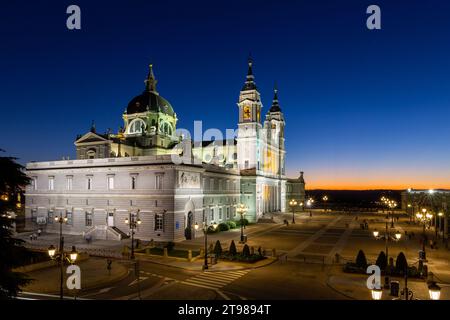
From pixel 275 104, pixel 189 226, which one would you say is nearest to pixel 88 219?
pixel 189 226

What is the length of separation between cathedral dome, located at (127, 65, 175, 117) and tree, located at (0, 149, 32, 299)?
226 feet

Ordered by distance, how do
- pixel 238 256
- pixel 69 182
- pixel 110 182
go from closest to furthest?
pixel 238 256 → pixel 110 182 → pixel 69 182

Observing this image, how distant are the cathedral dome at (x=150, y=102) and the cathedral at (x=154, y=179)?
23 centimetres

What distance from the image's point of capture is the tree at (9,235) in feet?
37.9

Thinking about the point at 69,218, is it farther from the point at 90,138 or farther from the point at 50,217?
the point at 90,138

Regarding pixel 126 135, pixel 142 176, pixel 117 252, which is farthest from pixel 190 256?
pixel 126 135

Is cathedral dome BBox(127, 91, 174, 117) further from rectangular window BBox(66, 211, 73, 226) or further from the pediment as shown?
rectangular window BBox(66, 211, 73, 226)

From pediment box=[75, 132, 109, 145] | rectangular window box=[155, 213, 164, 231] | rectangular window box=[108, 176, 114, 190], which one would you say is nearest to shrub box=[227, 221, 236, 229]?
rectangular window box=[155, 213, 164, 231]

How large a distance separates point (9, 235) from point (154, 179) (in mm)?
36409

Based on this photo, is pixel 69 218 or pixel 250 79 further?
pixel 250 79

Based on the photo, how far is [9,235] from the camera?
39.5ft

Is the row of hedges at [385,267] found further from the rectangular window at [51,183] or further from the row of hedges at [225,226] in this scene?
the rectangular window at [51,183]

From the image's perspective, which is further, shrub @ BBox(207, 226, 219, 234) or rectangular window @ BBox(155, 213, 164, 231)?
shrub @ BBox(207, 226, 219, 234)

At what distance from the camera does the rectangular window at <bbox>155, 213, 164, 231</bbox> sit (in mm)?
47906
